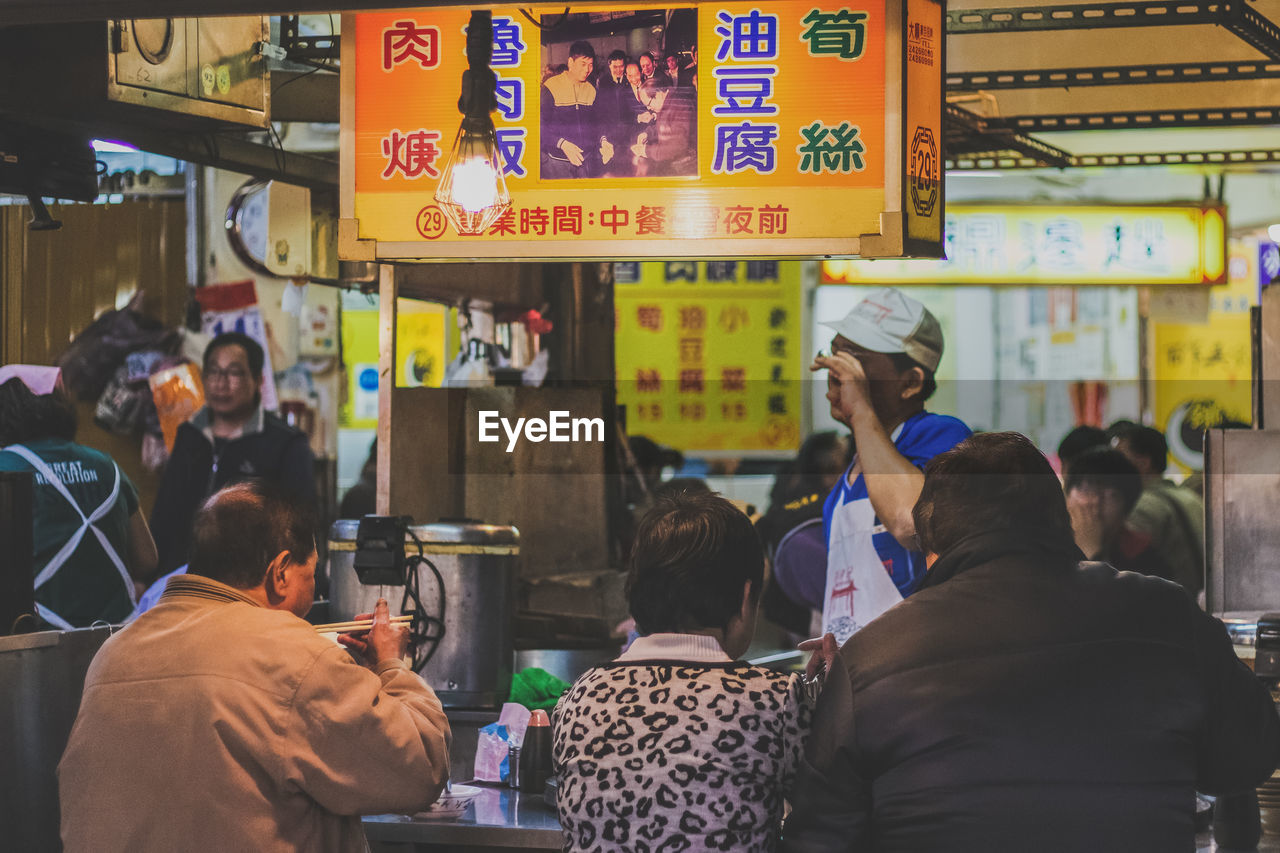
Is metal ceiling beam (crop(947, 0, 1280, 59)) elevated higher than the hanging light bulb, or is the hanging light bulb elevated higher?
metal ceiling beam (crop(947, 0, 1280, 59))

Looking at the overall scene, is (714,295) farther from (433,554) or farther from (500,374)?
(433,554)

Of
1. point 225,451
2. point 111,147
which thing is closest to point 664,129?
point 225,451

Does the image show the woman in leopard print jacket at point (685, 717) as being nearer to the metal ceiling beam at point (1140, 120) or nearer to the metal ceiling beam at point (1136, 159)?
the metal ceiling beam at point (1140, 120)

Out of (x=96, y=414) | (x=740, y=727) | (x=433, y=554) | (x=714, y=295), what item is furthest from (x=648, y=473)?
(x=740, y=727)

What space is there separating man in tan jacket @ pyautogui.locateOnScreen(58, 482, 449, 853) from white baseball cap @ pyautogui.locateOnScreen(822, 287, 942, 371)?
1707 millimetres

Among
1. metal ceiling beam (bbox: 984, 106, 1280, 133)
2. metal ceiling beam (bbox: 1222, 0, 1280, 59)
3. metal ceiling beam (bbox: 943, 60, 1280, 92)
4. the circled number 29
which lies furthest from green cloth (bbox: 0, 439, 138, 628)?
metal ceiling beam (bbox: 1222, 0, 1280, 59)

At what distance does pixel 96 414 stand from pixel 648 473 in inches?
116

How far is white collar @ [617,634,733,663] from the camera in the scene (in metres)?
2.36

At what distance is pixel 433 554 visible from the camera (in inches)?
147

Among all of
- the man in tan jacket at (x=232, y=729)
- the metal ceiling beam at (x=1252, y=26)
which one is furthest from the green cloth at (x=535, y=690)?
the metal ceiling beam at (x=1252, y=26)

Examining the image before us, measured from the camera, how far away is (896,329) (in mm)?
3678

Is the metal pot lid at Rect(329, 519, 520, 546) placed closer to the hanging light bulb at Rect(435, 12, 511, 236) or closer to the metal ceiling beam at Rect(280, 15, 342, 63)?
the hanging light bulb at Rect(435, 12, 511, 236)

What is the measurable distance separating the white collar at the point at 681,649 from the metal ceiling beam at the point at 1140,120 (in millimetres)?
4186

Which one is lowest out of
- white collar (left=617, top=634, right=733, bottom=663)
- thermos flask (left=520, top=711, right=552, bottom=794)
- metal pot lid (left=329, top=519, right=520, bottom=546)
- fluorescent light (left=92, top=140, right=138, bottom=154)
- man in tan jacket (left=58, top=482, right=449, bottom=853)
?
thermos flask (left=520, top=711, right=552, bottom=794)
